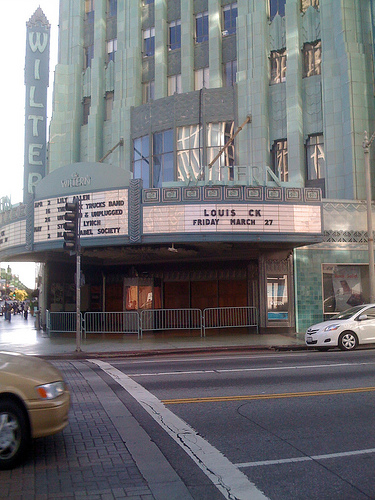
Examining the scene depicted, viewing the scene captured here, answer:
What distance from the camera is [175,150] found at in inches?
1060

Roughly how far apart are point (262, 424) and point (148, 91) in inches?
1037

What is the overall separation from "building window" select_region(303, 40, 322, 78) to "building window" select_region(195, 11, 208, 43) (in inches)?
236

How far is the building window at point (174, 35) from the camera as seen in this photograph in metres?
29.5

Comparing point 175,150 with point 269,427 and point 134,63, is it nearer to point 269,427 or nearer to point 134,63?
point 134,63

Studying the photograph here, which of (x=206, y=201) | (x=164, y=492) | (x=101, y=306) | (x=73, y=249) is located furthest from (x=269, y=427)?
(x=101, y=306)

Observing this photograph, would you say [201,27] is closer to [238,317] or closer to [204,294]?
[204,294]

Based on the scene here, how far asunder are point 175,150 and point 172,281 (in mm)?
7397

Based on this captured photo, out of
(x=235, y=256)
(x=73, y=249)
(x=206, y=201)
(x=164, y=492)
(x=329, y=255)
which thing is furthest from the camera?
(x=235, y=256)

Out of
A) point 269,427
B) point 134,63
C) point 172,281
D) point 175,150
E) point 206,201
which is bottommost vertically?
point 269,427

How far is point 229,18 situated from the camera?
28031mm

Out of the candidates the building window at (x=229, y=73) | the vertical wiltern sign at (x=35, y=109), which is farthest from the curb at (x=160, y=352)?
the building window at (x=229, y=73)

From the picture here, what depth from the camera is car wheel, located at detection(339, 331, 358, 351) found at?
15.8 meters

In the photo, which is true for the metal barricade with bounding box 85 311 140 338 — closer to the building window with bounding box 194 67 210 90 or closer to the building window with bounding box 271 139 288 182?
the building window with bounding box 271 139 288 182

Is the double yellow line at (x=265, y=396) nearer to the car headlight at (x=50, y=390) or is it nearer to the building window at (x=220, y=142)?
the car headlight at (x=50, y=390)
